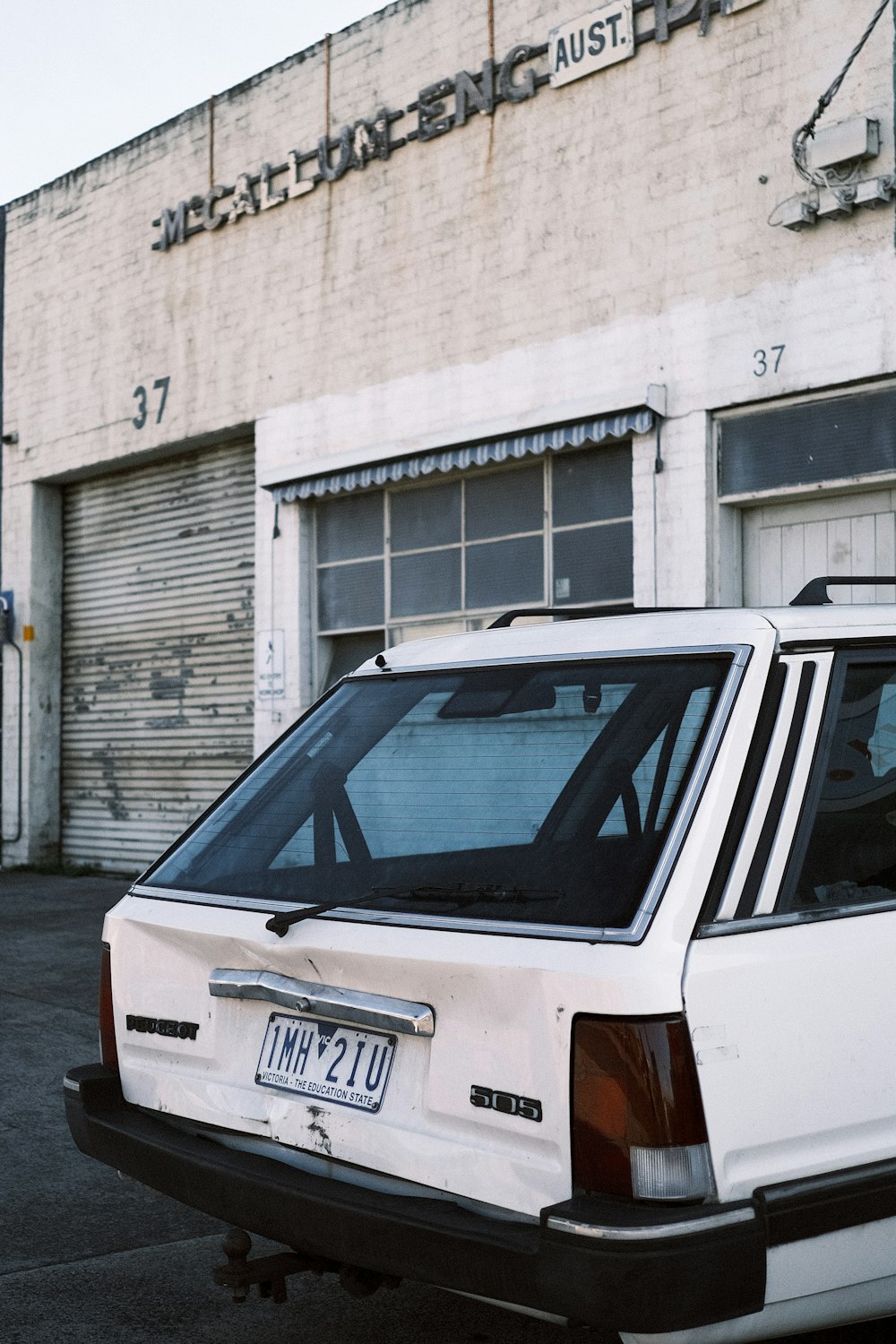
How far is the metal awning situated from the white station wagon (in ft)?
20.5

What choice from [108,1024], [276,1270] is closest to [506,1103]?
[276,1270]

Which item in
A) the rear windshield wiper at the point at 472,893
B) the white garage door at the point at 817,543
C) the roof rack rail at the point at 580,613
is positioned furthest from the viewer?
the white garage door at the point at 817,543

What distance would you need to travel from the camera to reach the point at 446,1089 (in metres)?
2.56

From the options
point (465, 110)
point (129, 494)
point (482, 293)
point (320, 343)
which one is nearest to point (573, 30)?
point (465, 110)

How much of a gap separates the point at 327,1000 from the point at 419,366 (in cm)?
861

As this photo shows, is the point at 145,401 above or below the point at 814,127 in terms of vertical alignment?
below

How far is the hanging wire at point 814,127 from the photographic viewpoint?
26.7 feet

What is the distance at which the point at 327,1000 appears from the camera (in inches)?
109

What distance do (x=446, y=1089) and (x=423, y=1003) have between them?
160mm

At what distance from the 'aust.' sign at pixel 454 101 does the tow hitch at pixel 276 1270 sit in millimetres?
8320

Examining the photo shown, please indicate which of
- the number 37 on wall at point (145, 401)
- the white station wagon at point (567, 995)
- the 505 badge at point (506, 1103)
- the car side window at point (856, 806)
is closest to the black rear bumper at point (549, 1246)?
the white station wagon at point (567, 995)

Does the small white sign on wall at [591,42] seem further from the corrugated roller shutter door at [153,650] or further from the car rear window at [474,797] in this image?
the car rear window at [474,797]

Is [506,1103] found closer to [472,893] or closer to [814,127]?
[472,893]

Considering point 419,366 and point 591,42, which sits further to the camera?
point 419,366
